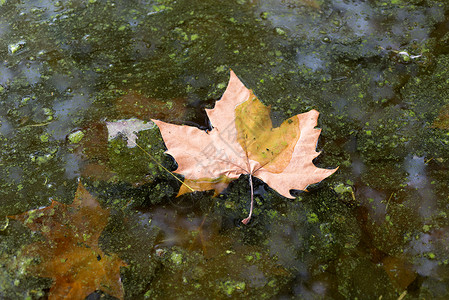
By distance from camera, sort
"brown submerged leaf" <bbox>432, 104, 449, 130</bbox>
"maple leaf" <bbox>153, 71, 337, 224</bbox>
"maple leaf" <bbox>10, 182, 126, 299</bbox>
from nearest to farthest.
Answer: "maple leaf" <bbox>10, 182, 126, 299</bbox>
"maple leaf" <bbox>153, 71, 337, 224</bbox>
"brown submerged leaf" <bbox>432, 104, 449, 130</bbox>

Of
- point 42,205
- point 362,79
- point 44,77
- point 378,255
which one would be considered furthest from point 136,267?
point 362,79

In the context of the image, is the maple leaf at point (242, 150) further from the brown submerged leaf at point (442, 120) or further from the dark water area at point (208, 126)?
the brown submerged leaf at point (442, 120)

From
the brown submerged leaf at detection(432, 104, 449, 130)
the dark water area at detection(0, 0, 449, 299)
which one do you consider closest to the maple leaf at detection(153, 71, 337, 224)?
the dark water area at detection(0, 0, 449, 299)

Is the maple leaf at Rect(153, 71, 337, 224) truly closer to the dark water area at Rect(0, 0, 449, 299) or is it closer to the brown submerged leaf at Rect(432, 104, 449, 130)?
the dark water area at Rect(0, 0, 449, 299)

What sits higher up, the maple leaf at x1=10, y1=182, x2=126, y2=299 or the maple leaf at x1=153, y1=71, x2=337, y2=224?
the maple leaf at x1=153, y1=71, x2=337, y2=224

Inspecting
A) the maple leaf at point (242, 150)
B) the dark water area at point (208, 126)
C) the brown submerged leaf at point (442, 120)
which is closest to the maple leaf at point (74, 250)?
the dark water area at point (208, 126)

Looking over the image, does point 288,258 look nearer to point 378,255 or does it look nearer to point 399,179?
point 378,255
